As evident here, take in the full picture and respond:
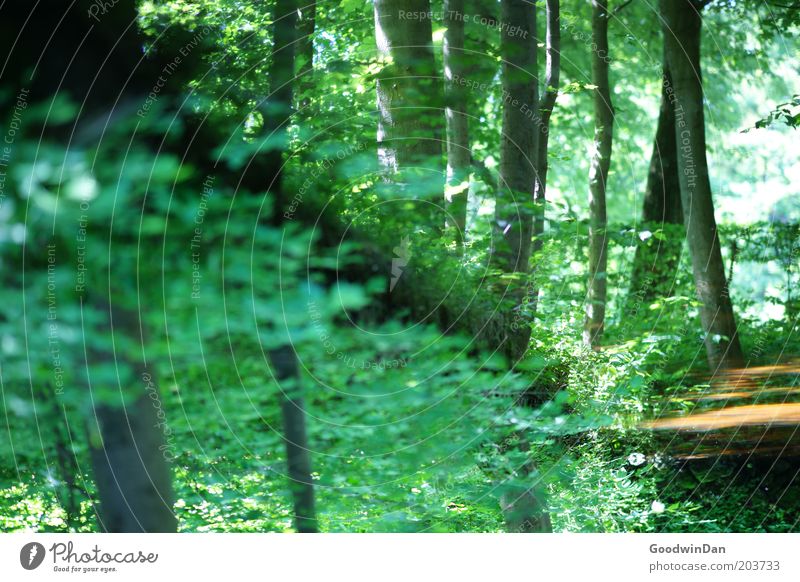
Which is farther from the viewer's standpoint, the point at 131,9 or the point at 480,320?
the point at 480,320

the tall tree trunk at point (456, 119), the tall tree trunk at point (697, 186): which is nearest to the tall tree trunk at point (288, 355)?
the tall tree trunk at point (456, 119)

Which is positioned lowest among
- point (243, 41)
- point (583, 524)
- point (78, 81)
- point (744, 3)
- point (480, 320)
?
point (583, 524)

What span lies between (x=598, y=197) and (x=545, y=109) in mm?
797

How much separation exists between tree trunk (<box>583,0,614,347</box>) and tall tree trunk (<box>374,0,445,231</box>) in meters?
1.01

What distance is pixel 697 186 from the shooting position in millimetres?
4289

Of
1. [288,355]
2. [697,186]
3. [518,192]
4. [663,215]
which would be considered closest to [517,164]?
[518,192]

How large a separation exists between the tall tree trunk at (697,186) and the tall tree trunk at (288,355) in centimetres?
211

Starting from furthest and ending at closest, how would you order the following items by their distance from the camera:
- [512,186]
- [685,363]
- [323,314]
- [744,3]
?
[744,3] → [685,363] → [512,186] → [323,314]

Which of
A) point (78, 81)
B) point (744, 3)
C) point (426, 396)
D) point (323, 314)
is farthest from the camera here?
point (744, 3)

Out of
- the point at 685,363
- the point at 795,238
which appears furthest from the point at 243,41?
the point at 795,238
